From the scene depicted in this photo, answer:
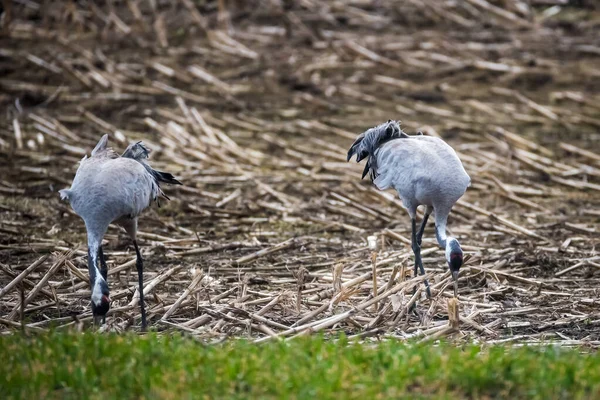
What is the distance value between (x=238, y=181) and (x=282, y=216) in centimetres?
106

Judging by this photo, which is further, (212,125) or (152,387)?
(212,125)

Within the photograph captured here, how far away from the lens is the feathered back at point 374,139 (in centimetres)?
784

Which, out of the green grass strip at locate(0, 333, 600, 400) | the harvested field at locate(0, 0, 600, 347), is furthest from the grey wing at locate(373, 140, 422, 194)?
the green grass strip at locate(0, 333, 600, 400)

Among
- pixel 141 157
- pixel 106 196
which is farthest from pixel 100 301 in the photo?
pixel 141 157

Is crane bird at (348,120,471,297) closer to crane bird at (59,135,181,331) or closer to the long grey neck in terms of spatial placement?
crane bird at (59,135,181,331)

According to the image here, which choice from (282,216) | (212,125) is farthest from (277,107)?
(282,216)

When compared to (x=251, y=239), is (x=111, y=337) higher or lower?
higher

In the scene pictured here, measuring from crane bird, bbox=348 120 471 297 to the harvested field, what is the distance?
464mm

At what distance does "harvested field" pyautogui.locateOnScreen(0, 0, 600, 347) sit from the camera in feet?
22.4

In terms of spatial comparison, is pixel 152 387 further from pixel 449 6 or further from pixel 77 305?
pixel 449 6

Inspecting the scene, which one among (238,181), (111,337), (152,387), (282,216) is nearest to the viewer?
(152,387)

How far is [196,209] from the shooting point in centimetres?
938

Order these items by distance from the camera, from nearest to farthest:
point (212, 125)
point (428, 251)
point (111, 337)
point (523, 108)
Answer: point (111, 337) → point (428, 251) → point (212, 125) → point (523, 108)

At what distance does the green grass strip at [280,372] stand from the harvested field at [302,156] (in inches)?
27.3
